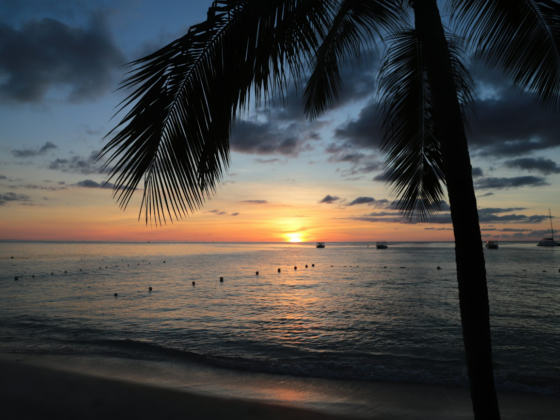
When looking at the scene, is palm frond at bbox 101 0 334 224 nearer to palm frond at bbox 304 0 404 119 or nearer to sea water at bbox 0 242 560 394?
palm frond at bbox 304 0 404 119

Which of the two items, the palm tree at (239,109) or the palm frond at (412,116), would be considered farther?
the palm frond at (412,116)

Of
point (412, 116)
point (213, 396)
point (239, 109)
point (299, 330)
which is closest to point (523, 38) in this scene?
point (412, 116)

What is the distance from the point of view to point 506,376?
8680 mm

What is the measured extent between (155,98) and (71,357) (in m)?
10.1

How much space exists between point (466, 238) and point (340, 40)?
2956mm

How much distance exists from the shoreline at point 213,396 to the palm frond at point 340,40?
5.31 m

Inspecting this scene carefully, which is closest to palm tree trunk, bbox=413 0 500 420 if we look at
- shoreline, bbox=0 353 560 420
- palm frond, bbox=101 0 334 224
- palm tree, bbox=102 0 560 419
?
palm tree, bbox=102 0 560 419

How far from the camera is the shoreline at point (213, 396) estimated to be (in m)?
6.02

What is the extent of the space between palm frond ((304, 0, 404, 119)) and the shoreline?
5313 millimetres

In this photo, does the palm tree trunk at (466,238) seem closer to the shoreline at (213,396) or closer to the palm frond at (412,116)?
the palm frond at (412,116)

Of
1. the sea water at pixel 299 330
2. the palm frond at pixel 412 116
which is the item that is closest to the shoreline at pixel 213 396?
the sea water at pixel 299 330

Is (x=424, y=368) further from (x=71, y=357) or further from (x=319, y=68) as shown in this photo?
(x=71, y=357)

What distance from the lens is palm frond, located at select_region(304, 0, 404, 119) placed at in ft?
11.7

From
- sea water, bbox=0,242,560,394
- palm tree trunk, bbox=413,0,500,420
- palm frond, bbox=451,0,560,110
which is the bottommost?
sea water, bbox=0,242,560,394
